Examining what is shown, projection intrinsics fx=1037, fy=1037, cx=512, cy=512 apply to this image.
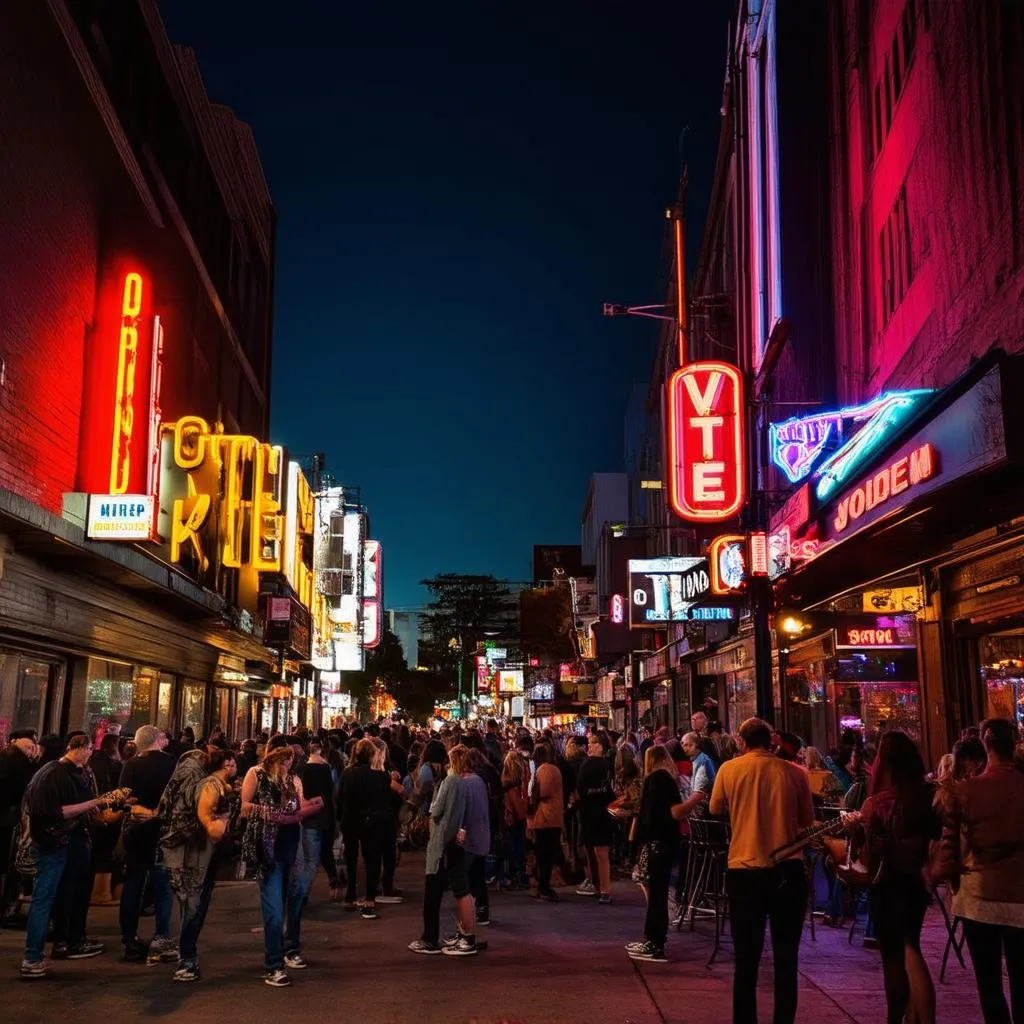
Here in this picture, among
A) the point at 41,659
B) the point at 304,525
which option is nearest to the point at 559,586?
the point at 304,525

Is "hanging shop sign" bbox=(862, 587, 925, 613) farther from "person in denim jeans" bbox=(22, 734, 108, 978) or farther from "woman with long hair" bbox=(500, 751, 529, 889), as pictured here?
"person in denim jeans" bbox=(22, 734, 108, 978)

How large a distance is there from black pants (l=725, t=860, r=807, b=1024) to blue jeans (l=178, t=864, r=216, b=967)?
4602mm

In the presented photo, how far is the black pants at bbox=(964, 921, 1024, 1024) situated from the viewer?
19.0 ft

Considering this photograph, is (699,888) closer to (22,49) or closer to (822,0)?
(22,49)

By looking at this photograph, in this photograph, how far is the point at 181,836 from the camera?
29.0ft

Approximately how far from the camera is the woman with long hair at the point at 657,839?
30.2 ft

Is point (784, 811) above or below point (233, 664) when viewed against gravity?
below

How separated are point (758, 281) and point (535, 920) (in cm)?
1326

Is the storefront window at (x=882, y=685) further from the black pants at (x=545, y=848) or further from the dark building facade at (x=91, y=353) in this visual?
the dark building facade at (x=91, y=353)

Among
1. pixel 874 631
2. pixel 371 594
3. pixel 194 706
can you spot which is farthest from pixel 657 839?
pixel 371 594

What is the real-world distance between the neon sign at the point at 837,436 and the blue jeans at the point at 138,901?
7516 mm

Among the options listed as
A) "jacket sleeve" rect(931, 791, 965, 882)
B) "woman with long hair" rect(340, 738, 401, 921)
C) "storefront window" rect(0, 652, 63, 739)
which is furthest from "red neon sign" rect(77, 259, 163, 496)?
"jacket sleeve" rect(931, 791, 965, 882)

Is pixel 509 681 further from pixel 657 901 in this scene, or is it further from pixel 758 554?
pixel 657 901

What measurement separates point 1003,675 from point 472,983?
271 inches
